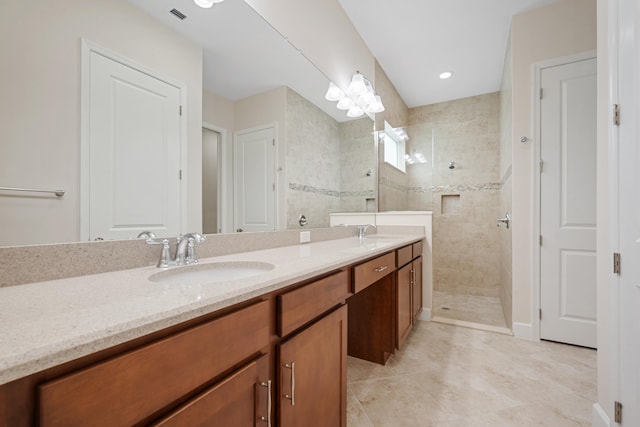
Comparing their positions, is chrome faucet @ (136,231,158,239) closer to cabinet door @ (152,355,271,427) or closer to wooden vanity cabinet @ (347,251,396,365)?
cabinet door @ (152,355,271,427)

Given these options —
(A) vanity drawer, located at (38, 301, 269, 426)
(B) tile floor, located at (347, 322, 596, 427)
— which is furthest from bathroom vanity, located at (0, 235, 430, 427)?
(B) tile floor, located at (347, 322, 596, 427)

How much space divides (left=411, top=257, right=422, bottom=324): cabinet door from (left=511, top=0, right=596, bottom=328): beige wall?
2.45 feet

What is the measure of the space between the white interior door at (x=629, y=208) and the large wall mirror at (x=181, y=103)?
1.47 m

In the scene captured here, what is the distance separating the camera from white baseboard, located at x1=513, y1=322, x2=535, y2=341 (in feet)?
7.28

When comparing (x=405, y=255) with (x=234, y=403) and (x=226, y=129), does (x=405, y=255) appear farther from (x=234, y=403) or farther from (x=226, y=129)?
(x=234, y=403)

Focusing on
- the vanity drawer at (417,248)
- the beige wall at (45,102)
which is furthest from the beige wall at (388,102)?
the beige wall at (45,102)

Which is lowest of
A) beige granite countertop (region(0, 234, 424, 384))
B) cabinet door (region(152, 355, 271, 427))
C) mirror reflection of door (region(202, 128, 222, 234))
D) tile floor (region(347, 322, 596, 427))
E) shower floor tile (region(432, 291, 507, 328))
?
shower floor tile (region(432, 291, 507, 328))

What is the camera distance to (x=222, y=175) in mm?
1252

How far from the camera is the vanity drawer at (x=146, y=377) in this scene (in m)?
0.37

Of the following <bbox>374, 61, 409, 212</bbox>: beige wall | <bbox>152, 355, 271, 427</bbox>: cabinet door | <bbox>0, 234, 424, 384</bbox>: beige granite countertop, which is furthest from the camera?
<bbox>374, 61, 409, 212</bbox>: beige wall

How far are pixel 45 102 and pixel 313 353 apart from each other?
3.42 feet

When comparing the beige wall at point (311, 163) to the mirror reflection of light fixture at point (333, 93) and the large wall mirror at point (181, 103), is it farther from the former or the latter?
the mirror reflection of light fixture at point (333, 93)

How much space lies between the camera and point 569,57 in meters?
2.13

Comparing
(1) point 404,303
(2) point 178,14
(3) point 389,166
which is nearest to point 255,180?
(2) point 178,14
